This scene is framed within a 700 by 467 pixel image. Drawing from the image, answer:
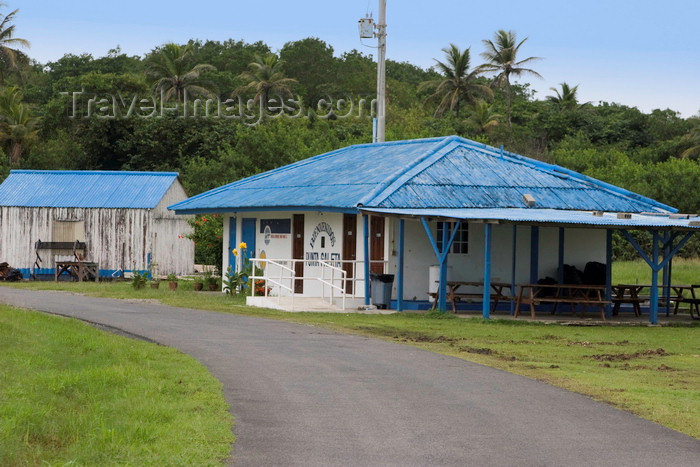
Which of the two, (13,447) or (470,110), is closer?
(13,447)

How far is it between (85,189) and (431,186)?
18.6 m

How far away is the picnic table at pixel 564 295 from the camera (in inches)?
919

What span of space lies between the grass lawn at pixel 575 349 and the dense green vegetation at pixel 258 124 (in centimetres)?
2403

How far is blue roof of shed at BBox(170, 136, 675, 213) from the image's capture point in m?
26.4

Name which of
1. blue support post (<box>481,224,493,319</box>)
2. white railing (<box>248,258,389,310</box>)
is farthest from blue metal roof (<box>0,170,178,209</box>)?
blue support post (<box>481,224,493,319</box>)

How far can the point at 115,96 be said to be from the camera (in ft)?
191

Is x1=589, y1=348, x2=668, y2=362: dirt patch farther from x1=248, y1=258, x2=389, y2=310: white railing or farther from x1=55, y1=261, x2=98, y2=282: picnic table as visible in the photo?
x1=55, y1=261, x2=98, y2=282: picnic table

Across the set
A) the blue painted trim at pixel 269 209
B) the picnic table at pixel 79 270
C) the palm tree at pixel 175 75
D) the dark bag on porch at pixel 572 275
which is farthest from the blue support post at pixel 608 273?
the palm tree at pixel 175 75

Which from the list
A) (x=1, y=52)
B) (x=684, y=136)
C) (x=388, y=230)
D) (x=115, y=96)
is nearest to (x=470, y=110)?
(x=684, y=136)

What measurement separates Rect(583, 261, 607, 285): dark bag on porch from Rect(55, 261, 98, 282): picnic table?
19.3 metres

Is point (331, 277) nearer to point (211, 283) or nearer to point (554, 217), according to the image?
point (554, 217)

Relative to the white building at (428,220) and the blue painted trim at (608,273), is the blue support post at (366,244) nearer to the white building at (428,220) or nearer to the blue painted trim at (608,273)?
the white building at (428,220)

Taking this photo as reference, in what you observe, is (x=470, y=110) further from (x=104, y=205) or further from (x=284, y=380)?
(x=284, y=380)

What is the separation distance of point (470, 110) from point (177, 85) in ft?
64.9
